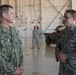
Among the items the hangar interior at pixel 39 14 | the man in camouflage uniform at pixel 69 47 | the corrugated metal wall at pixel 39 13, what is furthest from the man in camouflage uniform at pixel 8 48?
the corrugated metal wall at pixel 39 13

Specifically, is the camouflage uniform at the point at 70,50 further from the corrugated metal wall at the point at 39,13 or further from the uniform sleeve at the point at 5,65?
the corrugated metal wall at the point at 39,13

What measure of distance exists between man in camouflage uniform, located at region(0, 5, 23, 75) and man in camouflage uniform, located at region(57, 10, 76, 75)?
76 cm

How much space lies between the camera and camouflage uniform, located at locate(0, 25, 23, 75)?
2535mm

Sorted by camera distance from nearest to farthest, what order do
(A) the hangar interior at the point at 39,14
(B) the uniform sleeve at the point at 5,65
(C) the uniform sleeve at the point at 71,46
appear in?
(B) the uniform sleeve at the point at 5,65
(C) the uniform sleeve at the point at 71,46
(A) the hangar interior at the point at 39,14

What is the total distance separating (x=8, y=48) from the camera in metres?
2.60

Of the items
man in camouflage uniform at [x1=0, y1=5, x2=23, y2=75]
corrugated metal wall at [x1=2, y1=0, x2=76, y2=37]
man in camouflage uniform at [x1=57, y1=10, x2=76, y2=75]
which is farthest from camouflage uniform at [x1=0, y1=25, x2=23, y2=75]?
corrugated metal wall at [x1=2, y1=0, x2=76, y2=37]

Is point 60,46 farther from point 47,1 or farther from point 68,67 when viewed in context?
point 47,1

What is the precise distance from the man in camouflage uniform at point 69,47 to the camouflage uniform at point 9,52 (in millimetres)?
787

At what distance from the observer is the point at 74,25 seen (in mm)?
3297

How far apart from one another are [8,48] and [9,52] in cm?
5

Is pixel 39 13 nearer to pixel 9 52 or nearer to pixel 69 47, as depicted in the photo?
pixel 69 47

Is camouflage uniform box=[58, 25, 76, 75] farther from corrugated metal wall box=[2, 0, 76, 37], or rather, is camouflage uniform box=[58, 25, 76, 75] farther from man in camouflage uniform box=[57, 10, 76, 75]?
corrugated metal wall box=[2, 0, 76, 37]

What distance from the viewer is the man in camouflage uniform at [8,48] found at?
2545 mm

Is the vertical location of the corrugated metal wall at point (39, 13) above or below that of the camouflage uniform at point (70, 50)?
above
